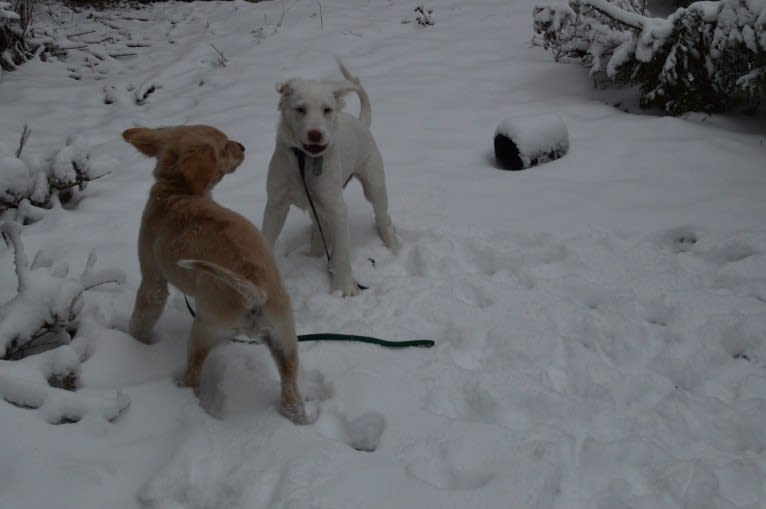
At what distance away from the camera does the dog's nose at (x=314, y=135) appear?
3027 mm

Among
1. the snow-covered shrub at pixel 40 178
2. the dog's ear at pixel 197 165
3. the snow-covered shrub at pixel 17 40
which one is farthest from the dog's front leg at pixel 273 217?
the snow-covered shrub at pixel 17 40

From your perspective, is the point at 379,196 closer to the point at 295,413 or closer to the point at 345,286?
the point at 345,286

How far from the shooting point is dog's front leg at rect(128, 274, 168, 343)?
265 centimetres

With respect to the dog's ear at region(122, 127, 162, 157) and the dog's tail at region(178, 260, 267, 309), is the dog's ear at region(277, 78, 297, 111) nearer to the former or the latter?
the dog's ear at region(122, 127, 162, 157)

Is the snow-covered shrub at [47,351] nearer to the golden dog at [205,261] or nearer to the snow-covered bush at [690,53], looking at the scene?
the golden dog at [205,261]

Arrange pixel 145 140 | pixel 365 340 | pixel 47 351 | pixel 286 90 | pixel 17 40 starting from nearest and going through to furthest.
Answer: pixel 47 351, pixel 145 140, pixel 365 340, pixel 286 90, pixel 17 40

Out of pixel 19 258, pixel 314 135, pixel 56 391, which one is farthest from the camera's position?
pixel 314 135

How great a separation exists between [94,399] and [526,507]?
1554mm

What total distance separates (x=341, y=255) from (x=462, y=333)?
0.88 m

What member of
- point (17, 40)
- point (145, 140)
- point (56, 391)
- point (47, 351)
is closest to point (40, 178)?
point (145, 140)

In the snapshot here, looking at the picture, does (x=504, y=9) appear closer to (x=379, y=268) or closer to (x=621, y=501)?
(x=379, y=268)

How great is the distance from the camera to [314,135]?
3.03 metres

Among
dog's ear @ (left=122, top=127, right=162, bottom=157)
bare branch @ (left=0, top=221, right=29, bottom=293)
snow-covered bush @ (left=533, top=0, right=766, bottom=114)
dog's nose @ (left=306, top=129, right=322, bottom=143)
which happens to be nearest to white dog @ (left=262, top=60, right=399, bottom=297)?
dog's nose @ (left=306, top=129, right=322, bottom=143)

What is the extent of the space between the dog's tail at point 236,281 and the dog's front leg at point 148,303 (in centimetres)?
68
